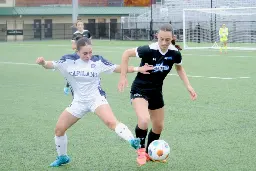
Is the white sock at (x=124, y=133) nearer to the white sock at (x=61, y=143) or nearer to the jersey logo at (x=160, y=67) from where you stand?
the white sock at (x=61, y=143)

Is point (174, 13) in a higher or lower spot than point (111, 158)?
higher

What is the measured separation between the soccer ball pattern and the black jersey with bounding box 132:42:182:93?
77cm

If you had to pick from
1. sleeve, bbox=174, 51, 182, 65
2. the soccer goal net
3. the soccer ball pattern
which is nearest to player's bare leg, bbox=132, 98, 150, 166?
the soccer ball pattern

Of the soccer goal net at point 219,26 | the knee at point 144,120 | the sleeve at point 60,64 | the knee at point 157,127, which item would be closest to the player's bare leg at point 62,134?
the sleeve at point 60,64

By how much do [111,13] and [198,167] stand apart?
60.4 meters

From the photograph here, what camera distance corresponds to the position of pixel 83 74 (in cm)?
755

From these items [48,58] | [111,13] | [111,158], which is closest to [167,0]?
[111,13]

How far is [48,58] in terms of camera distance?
30078 millimetres

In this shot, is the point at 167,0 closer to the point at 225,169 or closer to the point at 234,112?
the point at 234,112

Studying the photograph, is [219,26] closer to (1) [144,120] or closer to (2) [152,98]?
(2) [152,98]

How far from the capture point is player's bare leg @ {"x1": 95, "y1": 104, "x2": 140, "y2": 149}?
688 cm

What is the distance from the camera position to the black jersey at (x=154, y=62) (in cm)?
776

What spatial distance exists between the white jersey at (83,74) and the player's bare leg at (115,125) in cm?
27

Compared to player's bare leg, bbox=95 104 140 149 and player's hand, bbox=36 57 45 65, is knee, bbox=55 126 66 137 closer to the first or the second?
player's bare leg, bbox=95 104 140 149
